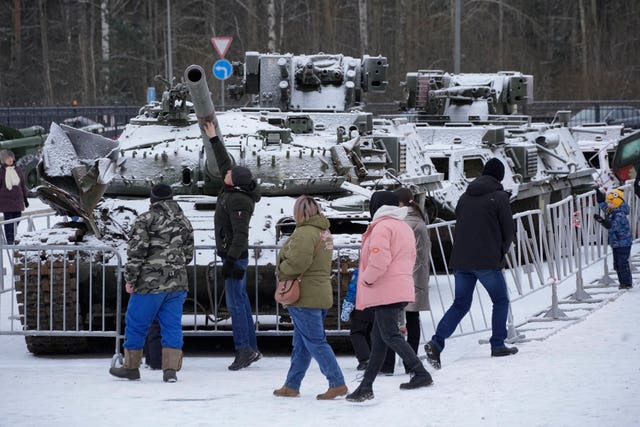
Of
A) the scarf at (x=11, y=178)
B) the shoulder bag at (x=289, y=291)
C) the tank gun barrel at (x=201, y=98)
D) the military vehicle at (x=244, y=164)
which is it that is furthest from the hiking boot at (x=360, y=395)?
the scarf at (x=11, y=178)

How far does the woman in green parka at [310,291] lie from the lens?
1034 centimetres

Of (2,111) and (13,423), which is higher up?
(2,111)

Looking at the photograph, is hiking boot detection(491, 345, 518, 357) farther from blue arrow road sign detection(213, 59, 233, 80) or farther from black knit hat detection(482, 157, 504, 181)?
blue arrow road sign detection(213, 59, 233, 80)

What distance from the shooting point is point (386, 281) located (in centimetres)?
1027

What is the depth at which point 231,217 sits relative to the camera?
12.2m

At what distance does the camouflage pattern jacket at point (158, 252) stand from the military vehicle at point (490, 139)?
26.7ft

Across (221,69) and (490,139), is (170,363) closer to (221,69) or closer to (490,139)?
(490,139)

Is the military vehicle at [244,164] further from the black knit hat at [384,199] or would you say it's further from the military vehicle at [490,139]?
the military vehicle at [490,139]

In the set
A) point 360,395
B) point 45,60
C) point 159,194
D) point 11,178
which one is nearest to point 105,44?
point 45,60

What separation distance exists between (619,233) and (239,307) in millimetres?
5849

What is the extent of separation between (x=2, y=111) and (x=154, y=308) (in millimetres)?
25660

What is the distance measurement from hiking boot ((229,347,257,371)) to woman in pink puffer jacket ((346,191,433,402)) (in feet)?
6.98

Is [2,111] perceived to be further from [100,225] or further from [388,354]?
[388,354]

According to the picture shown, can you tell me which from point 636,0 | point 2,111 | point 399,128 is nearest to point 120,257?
point 399,128
